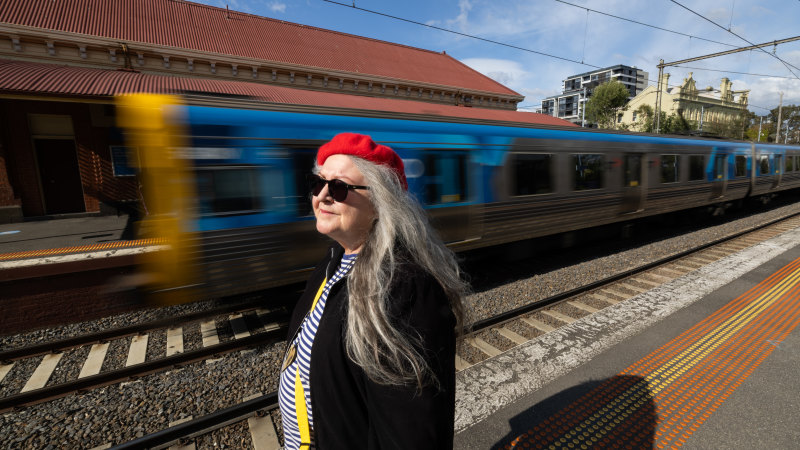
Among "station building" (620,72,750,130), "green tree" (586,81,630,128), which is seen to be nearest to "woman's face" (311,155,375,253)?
"green tree" (586,81,630,128)

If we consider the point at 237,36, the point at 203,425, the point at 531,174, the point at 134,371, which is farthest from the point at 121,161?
the point at 531,174

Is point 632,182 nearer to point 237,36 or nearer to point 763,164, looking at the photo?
point 763,164

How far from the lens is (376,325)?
104 cm

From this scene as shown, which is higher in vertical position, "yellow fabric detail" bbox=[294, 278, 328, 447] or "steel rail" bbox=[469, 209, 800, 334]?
"yellow fabric detail" bbox=[294, 278, 328, 447]

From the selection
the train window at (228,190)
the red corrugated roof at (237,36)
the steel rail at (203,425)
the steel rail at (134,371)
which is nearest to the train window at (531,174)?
the train window at (228,190)

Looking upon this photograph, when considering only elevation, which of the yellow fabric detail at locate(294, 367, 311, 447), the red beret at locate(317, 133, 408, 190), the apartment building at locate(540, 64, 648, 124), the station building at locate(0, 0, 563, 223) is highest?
the apartment building at locate(540, 64, 648, 124)

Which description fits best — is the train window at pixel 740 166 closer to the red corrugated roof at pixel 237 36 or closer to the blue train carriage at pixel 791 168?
the blue train carriage at pixel 791 168

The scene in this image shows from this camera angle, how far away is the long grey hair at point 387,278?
1.04 metres

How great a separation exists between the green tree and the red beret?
152 ft

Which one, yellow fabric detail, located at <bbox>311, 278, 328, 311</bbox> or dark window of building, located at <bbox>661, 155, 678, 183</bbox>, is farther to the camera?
dark window of building, located at <bbox>661, 155, 678, 183</bbox>

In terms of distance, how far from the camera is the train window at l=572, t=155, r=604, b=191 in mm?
7438

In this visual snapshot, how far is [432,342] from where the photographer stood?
3.47 ft

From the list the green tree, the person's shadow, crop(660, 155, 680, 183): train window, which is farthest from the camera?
the green tree

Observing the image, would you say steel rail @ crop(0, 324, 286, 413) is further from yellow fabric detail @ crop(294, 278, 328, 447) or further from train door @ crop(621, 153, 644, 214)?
train door @ crop(621, 153, 644, 214)
